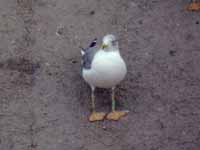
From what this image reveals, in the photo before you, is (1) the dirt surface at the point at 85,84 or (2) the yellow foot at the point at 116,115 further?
(2) the yellow foot at the point at 116,115

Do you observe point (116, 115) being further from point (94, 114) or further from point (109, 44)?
point (109, 44)

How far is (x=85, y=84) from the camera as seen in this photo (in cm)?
554

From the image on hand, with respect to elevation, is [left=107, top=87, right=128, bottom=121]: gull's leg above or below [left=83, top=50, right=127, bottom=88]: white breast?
below

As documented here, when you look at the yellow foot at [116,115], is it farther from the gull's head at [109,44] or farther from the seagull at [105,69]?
the gull's head at [109,44]

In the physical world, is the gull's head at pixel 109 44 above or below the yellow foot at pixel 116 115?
above

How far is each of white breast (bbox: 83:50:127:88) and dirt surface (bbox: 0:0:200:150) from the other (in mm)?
386

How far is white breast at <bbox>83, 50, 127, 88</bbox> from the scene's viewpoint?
16.2 feet

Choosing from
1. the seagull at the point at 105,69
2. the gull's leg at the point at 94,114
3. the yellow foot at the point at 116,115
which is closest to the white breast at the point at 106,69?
the seagull at the point at 105,69

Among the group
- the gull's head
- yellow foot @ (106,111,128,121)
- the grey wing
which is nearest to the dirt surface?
yellow foot @ (106,111,128,121)

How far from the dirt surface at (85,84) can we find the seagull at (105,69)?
0.31 feet

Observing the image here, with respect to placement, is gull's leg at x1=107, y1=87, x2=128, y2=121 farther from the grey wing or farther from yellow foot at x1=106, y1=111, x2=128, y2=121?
the grey wing

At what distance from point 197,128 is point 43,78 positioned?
1.60 m

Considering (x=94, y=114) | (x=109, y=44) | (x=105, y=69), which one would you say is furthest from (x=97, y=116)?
(x=109, y=44)

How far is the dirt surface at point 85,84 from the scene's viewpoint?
498cm
